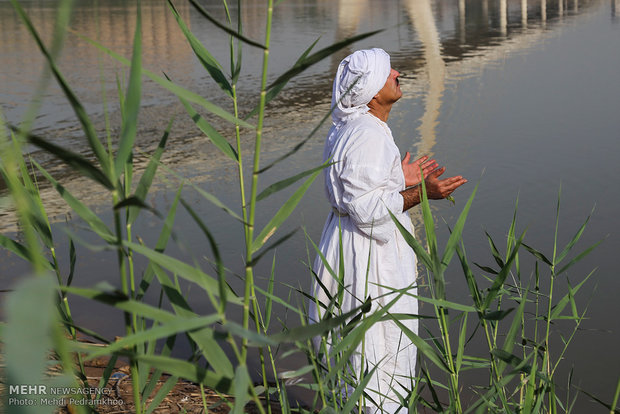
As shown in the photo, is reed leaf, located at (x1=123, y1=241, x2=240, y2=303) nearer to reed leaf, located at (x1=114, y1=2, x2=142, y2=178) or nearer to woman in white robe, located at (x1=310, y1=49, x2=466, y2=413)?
reed leaf, located at (x1=114, y1=2, x2=142, y2=178)

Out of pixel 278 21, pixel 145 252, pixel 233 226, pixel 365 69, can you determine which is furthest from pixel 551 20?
pixel 145 252

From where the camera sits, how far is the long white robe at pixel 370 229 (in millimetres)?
3045

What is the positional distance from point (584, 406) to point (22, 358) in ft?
13.5

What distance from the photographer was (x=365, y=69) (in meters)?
3.09

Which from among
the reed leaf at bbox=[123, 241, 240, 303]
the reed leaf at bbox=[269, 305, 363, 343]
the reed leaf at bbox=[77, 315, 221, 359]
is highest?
the reed leaf at bbox=[123, 241, 240, 303]

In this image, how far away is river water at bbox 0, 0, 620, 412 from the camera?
19.7ft

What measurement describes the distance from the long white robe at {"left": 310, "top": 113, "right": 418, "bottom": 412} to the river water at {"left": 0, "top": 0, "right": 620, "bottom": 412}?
0.31 m

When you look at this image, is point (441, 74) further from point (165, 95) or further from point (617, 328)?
point (617, 328)

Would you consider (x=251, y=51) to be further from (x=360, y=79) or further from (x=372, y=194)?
(x=372, y=194)

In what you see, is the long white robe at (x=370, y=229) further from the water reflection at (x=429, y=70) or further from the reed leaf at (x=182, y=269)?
the water reflection at (x=429, y=70)

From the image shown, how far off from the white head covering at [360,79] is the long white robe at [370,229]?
0.05 metres

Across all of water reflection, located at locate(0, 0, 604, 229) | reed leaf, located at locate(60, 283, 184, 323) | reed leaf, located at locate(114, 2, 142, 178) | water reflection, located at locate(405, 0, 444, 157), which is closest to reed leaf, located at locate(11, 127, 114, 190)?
reed leaf, located at locate(114, 2, 142, 178)

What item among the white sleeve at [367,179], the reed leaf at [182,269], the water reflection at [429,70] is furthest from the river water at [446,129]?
the white sleeve at [367,179]

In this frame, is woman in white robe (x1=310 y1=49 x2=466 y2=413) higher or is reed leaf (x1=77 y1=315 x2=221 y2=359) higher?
reed leaf (x1=77 y1=315 x2=221 y2=359)
